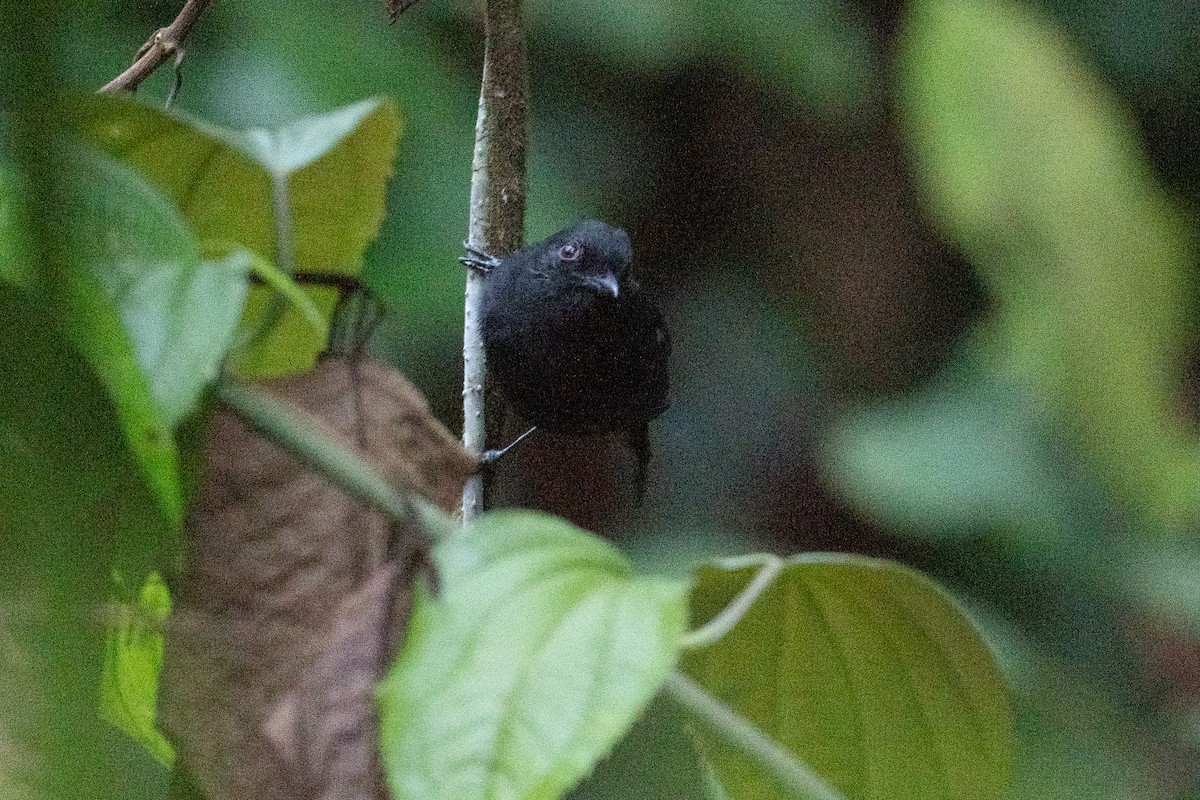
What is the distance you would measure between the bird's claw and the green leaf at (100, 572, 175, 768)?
0.98 meters

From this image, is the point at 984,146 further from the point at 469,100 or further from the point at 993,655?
the point at 469,100

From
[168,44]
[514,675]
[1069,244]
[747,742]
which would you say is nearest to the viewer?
[1069,244]

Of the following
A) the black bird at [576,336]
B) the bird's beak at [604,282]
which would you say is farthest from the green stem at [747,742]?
the bird's beak at [604,282]

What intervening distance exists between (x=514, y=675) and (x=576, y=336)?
8.38 ft

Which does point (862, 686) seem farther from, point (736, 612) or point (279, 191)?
point (279, 191)

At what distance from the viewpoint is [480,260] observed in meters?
2.11

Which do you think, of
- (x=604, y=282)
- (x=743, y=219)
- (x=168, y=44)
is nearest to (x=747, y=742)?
(x=168, y=44)

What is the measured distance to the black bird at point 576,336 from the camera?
10.0ft

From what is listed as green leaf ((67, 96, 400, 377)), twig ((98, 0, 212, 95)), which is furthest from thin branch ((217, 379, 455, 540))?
twig ((98, 0, 212, 95))

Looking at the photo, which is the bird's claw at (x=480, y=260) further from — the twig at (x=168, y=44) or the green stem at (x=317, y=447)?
the green stem at (x=317, y=447)

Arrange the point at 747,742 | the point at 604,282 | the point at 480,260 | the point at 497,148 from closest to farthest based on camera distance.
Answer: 1. the point at 747,742
2. the point at 497,148
3. the point at 480,260
4. the point at 604,282

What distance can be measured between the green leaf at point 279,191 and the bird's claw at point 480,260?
873mm

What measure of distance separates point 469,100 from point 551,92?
56 centimetres

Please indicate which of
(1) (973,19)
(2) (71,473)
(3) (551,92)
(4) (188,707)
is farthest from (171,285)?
(3) (551,92)
